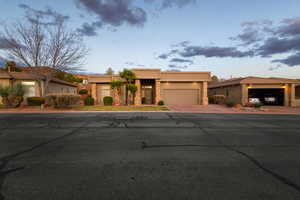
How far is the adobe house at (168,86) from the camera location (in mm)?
18516

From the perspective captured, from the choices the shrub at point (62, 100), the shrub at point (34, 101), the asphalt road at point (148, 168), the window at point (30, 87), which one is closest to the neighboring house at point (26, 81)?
the window at point (30, 87)

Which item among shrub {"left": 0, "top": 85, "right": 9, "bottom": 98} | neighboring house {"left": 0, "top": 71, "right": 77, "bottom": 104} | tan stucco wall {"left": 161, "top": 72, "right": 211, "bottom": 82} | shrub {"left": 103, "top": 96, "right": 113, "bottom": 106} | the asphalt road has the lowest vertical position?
the asphalt road

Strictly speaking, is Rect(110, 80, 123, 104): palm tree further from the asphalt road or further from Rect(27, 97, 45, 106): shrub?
the asphalt road

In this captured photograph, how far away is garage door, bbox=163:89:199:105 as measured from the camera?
767 inches

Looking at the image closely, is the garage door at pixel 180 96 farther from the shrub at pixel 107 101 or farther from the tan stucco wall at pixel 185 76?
the shrub at pixel 107 101

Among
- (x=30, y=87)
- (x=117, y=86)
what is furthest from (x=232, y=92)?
(x=30, y=87)

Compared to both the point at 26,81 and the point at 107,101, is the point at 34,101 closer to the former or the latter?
the point at 26,81

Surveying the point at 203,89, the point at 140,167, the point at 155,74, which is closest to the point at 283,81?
the point at 203,89

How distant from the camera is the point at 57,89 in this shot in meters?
22.2

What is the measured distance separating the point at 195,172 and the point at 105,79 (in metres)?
18.9

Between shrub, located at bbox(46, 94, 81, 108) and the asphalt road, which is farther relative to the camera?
shrub, located at bbox(46, 94, 81, 108)

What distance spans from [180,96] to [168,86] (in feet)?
7.37

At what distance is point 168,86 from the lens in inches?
765

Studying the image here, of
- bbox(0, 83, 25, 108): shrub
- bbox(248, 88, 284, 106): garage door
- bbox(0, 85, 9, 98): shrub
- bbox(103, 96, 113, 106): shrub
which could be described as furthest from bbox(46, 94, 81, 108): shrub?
bbox(248, 88, 284, 106): garage door
